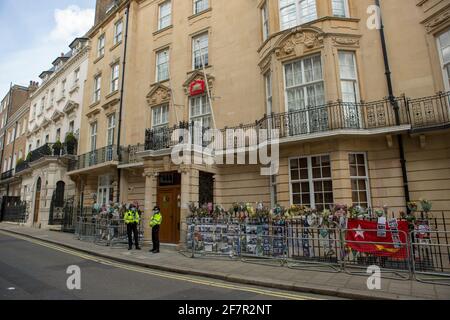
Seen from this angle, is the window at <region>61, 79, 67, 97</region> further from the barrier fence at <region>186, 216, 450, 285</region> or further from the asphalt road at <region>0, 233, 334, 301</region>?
the barrier fence at <region>186, 216, 450, 285</region>

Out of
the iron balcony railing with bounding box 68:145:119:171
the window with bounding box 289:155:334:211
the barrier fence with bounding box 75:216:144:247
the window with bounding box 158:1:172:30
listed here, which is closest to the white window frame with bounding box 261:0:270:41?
the window with bounding box 289:155:334:211

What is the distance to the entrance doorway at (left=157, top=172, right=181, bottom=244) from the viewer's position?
42.1 ft

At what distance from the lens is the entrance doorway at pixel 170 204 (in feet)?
42.1

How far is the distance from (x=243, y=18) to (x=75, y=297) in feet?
45.4

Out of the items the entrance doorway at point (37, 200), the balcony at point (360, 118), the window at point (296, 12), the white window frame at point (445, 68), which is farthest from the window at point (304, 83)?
the entrance doorway at point (37, 200)

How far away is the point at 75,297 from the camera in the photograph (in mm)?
5453

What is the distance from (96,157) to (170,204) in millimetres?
8618

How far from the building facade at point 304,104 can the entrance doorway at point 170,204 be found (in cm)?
5

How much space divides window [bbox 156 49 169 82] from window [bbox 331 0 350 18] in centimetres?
972

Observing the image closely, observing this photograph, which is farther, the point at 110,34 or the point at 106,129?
the point at 110,34
